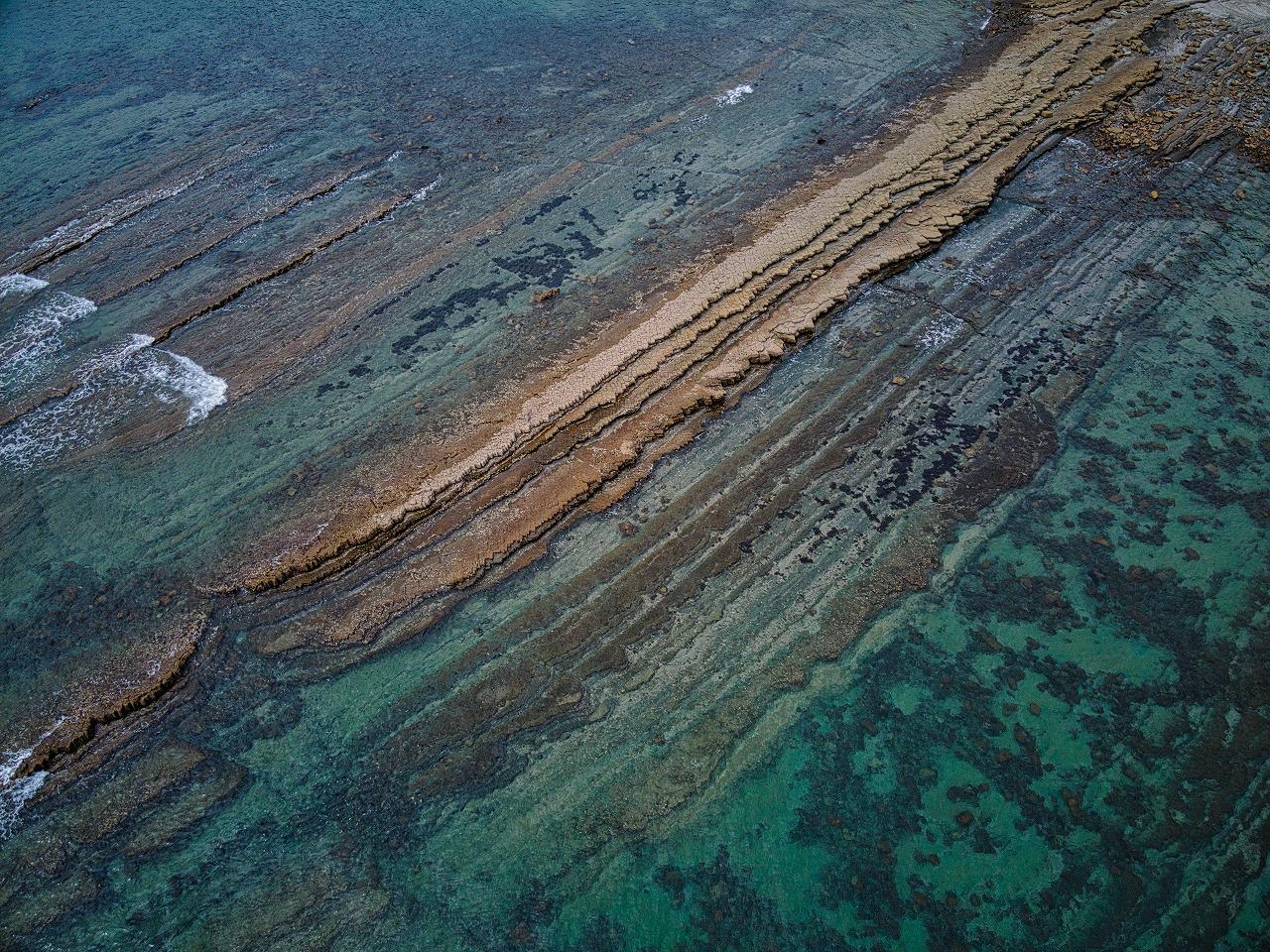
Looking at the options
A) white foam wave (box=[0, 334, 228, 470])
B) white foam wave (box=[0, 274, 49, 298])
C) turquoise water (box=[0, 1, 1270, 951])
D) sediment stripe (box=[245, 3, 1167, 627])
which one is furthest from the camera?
white foam wave (box=[0, 274, 49, 298])

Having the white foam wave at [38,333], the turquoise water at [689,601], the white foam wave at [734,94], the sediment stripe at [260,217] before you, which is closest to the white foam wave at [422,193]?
the turquoise water at [689,601]

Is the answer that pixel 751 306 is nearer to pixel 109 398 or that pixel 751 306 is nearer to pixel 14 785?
pixel 109 398

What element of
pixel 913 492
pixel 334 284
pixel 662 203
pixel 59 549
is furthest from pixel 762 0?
pixel 59 549

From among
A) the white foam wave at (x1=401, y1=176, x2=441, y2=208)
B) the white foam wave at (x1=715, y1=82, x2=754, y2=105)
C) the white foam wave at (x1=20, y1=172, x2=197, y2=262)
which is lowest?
the white foam wave at (x1=715, y1=82, x2=754, y2=105)

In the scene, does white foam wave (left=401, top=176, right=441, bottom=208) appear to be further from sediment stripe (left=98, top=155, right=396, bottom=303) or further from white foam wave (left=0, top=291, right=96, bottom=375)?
white foam wave (left=0, top=291, right=96, bottom=375)

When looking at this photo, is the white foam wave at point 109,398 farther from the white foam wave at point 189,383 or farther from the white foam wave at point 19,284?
the white foam wave at point 19,284

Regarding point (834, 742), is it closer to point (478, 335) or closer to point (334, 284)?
point (478, 335)

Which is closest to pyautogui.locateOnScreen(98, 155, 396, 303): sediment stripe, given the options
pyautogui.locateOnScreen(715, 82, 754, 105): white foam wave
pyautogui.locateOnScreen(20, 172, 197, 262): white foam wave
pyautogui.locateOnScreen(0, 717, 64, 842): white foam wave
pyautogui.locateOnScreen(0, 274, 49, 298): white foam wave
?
pyautogui.locateOnScreen(0, 274, 49, 298): white foam wave
